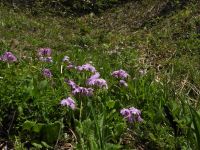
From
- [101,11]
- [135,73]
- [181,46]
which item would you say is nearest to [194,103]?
[135,73]

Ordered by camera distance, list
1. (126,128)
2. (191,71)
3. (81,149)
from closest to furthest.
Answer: (81,149) < (126,128) < (191,71)

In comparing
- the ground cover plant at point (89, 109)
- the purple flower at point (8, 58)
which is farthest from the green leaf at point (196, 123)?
the purple flower at point (8, 58)

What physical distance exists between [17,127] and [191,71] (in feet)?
11.5

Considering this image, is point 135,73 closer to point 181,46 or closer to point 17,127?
point 17,127

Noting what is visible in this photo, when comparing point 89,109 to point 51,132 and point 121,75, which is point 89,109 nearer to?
point 51,132

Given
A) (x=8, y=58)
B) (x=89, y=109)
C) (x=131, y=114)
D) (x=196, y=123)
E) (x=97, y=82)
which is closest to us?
(x=196, y=123)

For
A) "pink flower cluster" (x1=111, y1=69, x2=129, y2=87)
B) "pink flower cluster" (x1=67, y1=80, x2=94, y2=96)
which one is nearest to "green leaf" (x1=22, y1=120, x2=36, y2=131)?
"pink flower cluster" (x1=67, y1=80, x2=94, y2=96)

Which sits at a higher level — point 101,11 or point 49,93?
point 101,11

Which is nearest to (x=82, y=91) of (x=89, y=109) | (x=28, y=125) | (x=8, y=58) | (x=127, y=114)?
(x=89, y=109)

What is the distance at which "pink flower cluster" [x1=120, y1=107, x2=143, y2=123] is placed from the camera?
3.66 metres

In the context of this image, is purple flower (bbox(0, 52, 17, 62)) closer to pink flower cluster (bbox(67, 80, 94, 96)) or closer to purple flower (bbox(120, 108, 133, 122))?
pink flower cluster (bbox(67, 80, 94, 96))

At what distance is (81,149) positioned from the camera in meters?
3.31

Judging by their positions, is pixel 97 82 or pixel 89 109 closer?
pixel 89 109

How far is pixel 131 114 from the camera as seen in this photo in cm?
369
